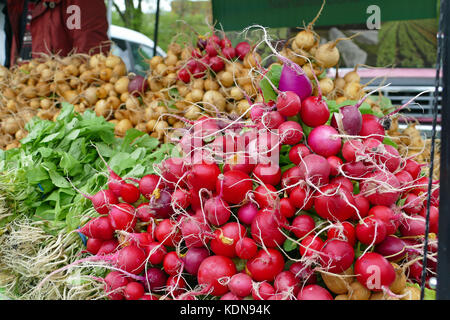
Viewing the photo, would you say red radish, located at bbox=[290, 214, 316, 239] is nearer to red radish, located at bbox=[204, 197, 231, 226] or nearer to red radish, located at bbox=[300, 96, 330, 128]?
red radish, located at bbox=[204, 197, 231, 226]

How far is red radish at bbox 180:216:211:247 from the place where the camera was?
1.29 metres

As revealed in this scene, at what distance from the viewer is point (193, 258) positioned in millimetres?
1333

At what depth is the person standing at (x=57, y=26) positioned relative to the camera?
4.40m

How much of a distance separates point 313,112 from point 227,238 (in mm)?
547

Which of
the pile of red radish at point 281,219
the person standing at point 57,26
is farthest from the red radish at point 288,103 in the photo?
the person standing at point 57,26

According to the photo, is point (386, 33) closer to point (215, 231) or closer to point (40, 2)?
point (40, 2)

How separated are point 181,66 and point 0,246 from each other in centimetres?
169

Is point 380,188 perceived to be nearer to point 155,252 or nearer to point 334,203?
point 334,203

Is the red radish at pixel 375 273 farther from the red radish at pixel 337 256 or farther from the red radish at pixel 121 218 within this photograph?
the red radish at pixel 121 218

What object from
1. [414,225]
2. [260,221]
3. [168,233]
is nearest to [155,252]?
[168,233]

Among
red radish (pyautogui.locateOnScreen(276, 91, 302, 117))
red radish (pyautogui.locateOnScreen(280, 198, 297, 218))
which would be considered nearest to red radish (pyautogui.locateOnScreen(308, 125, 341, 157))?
red radish (pyautogui.locateOnScreen(276, 91, 302, 117))

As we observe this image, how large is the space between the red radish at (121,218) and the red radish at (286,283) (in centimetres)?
62

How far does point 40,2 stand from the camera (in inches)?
185
